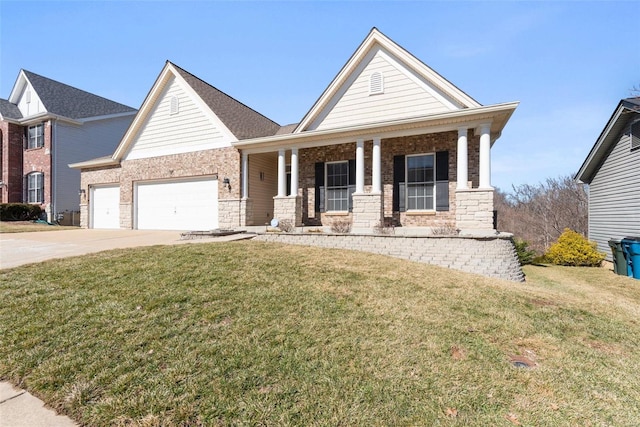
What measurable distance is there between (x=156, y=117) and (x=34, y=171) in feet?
43.1

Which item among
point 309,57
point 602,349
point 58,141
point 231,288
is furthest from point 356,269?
point 58,141

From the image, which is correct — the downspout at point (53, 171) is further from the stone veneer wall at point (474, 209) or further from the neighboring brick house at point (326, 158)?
the stone veneer wall at point (474, 209)

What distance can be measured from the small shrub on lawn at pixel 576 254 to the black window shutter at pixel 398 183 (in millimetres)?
6630

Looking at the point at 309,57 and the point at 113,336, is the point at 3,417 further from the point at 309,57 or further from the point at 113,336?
the point at 309,57

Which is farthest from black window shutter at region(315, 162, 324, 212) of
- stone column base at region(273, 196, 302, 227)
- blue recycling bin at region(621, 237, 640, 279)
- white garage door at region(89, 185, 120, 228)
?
white garage door at region(89, 185, 120, 228)

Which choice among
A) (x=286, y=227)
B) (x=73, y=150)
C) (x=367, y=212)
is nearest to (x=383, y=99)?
(x=367, y=212)

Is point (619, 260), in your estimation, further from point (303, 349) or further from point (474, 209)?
point (303, 349)

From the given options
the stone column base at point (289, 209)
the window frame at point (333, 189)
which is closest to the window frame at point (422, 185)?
the window frame at point (333, 189)

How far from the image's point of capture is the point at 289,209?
12.0 metres

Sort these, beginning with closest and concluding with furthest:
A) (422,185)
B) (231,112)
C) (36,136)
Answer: (422,185), (231,112), (36,136)

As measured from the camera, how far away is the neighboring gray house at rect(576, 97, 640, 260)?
444 inches

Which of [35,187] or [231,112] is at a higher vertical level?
[231,112]

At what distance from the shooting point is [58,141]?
2031 cm

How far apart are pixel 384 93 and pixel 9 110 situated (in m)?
26.7
